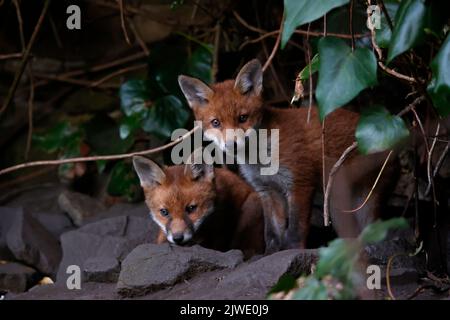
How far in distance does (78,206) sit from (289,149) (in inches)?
98.7

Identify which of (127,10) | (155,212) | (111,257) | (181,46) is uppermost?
(127,10)

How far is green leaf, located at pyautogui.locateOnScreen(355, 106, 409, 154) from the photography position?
121 inches

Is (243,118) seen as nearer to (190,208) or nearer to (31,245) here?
(190,208)

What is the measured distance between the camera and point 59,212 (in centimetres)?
665

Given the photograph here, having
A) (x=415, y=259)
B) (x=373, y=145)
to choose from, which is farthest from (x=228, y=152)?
(x=373, y=145)

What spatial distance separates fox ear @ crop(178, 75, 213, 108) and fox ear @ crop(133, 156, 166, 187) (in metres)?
0.57

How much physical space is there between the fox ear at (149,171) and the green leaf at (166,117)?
2.93 ft

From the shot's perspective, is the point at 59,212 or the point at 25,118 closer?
the point at 59,212

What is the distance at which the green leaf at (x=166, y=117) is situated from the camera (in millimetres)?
5695

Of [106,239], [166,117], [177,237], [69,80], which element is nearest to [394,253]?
[177,237]

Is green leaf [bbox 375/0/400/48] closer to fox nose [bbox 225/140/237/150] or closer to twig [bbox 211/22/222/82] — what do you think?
fox nose [bbox 225/140/237/150]

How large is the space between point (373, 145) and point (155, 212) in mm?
2102

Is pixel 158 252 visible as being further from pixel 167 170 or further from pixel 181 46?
pixel 181 46

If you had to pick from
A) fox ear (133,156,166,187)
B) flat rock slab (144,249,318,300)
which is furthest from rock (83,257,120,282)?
fox ear (133,156,166,187)
